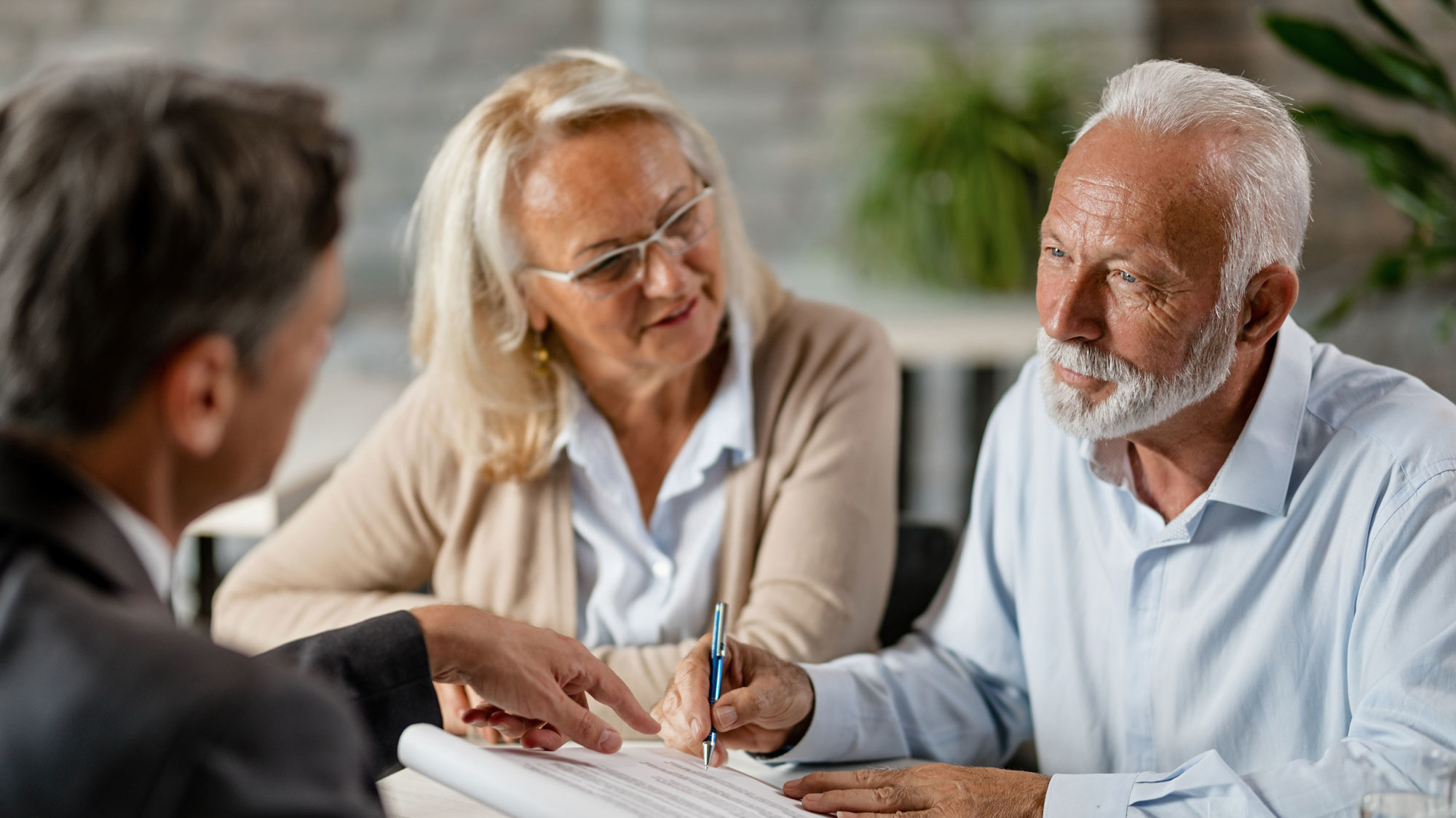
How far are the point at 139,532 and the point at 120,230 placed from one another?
0.63 feet

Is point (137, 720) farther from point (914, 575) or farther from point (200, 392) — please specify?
point (914, 575)

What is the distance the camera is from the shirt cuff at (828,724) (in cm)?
140

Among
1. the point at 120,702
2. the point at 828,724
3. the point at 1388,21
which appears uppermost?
the point at 1388,21

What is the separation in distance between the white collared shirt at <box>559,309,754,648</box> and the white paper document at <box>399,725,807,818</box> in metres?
0.52

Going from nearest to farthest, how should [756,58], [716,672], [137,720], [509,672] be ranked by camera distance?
[137,720] → [509,672] → [716,672] → [756,58]

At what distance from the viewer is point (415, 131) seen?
4289 millimetres

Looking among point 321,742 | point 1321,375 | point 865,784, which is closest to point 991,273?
A: point 1321,375

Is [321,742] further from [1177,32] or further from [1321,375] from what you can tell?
[1177,32]

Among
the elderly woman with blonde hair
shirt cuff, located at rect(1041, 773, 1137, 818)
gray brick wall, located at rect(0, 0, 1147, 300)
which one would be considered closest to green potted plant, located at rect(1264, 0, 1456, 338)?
the elderly woman with blonde hair

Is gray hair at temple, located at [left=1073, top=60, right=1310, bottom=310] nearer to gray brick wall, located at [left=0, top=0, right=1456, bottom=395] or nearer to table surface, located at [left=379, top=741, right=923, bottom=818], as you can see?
table surface, located at [left=379, top=741, right=923, bottom=818]

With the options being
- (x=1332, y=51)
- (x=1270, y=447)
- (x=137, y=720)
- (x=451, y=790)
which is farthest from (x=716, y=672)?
(x=1332, y=51)

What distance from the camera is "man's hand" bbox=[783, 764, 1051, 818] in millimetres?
1179

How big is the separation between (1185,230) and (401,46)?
3516 mm

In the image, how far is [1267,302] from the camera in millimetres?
1285
